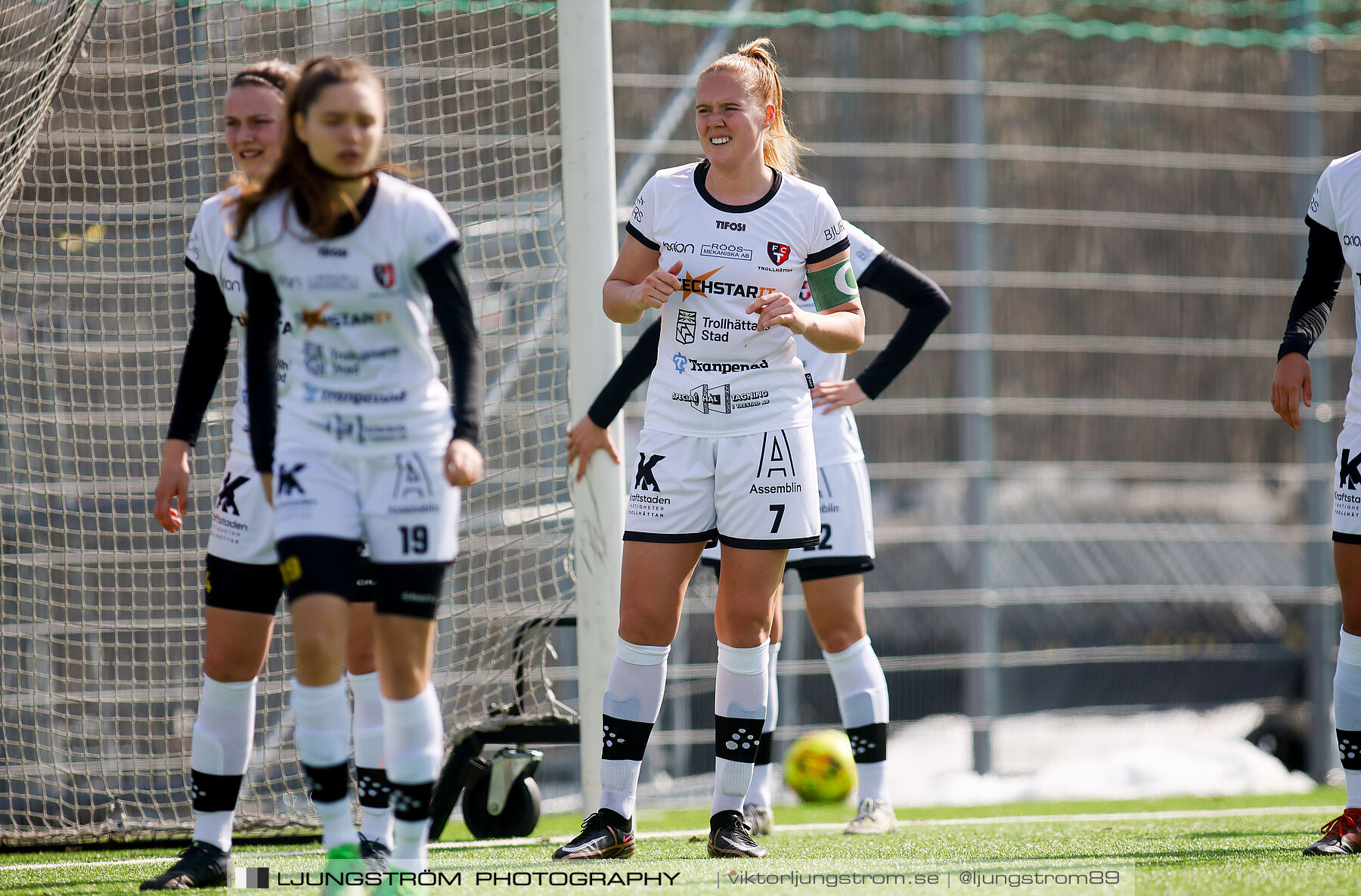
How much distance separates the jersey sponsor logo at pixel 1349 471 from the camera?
3412mm

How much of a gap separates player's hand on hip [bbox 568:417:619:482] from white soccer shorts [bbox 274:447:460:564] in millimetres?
1378

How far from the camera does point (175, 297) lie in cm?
512

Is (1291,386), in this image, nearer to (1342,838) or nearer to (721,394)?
(1342,838)

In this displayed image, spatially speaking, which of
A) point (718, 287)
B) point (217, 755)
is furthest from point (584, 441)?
point (217, 755)

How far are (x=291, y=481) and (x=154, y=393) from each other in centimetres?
276

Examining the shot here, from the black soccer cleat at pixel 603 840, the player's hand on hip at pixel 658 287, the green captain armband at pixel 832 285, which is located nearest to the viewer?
the player's hand on hip at pixel 658 287

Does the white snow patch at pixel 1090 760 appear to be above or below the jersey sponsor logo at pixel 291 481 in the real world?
below

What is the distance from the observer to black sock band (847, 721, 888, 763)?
4309 mm

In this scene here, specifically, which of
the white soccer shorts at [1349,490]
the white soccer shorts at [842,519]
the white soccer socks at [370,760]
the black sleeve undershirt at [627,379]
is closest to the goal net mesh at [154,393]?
the black sleeve undershirt at [627,379]

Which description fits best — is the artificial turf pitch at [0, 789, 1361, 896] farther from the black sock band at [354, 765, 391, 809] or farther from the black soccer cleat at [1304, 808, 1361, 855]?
the black sock band at [354, 765, 391, 809]

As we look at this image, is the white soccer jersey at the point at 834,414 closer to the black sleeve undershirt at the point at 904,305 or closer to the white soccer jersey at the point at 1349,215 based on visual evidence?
the black sleeve undershirt at the point at 904,305

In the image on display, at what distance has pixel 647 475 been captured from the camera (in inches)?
134

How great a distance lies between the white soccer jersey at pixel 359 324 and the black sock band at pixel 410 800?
2.09ft

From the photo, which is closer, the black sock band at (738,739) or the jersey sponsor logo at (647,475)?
the jersey sponsor logo at (647,475)
